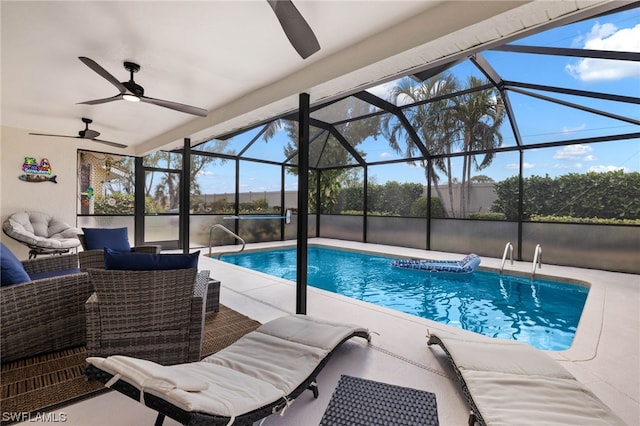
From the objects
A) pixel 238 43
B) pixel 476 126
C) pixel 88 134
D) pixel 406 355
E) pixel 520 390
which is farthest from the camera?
pixel 476 126

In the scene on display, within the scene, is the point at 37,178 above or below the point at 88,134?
below

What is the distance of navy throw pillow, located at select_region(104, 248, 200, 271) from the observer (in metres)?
2.19

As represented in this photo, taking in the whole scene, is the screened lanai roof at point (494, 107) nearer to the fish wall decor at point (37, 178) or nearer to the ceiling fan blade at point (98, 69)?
the ceiling fan blade at point (98, 69)

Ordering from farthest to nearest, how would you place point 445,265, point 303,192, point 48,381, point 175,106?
point 445,265 < point 175,106 < point 303,192 < point 48,381

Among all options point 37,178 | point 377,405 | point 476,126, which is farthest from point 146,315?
point 476,126

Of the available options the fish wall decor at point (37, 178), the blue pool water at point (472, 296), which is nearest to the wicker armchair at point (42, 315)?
the blue pool water at point (472, 296)

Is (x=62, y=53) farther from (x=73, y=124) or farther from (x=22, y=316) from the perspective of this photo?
(x=73, y=124)

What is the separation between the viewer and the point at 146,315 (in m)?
2.17

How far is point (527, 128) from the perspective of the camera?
6578mm

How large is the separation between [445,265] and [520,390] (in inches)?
188

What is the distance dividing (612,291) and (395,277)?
3349 mm

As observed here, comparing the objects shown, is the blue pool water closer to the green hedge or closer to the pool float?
the pool float

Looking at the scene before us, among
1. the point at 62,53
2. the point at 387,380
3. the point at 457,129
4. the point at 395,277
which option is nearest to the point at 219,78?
the point at 62,53

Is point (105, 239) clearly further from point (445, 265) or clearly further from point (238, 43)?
point (445, 265)
